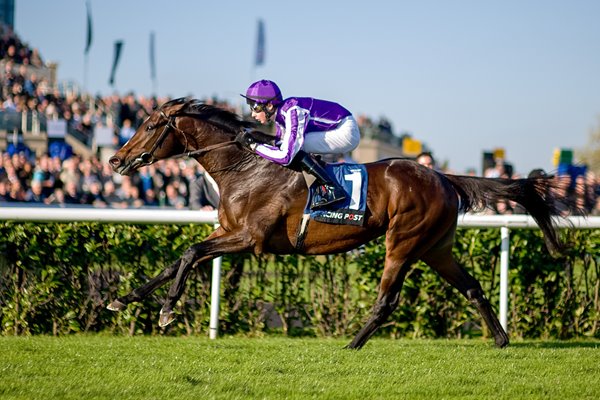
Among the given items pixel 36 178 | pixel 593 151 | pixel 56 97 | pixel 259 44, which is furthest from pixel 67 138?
pixel 593 151

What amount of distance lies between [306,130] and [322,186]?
0.45m

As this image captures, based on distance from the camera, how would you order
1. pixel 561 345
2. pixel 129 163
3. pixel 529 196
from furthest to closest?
pixel 561 345 < pixel 529 196 < pixel 129 163

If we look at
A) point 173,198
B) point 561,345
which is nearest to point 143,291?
point 561,345

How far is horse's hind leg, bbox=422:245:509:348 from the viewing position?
7039 mm

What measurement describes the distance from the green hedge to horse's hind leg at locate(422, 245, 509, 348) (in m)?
0.74

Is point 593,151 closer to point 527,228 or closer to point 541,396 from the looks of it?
point 527,228

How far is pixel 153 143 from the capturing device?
6867 millimetres

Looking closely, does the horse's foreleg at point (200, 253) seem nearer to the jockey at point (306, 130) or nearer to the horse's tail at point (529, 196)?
the jockey at point (306, 130)

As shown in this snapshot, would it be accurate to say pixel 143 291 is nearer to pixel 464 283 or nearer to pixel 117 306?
pixel 117 306

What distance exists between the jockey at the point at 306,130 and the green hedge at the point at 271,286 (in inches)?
58.4

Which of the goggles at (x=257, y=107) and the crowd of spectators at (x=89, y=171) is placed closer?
the goggles at (x=257, y=107)

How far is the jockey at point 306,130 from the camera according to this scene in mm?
6492

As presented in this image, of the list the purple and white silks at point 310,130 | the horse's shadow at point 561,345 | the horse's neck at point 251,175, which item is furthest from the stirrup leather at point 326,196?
the horse's shadow at point 561,345

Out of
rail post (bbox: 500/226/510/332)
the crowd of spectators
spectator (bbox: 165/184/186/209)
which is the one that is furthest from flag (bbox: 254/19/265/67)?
rail post (bbox: 500/226/510/332)
